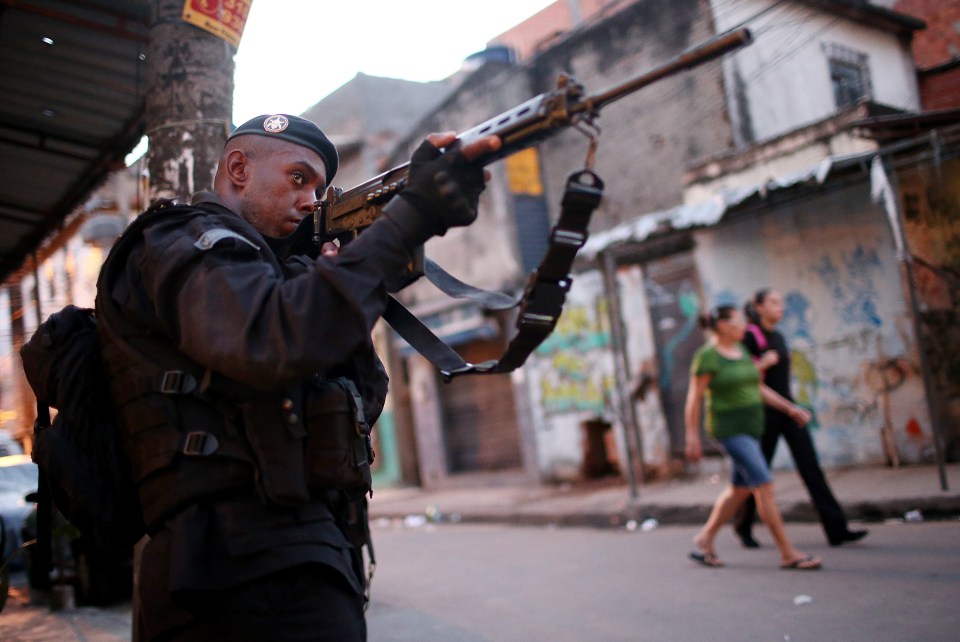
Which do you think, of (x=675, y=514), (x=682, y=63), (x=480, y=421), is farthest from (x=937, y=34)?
(x=682, y=63)

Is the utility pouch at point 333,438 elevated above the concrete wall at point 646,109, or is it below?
below

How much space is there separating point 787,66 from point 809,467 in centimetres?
864

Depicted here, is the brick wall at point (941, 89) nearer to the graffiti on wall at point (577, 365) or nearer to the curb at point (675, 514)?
the graffiti on wall at point (577, 365)

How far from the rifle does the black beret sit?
5.2 inches

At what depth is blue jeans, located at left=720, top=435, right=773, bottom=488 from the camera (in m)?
5.65

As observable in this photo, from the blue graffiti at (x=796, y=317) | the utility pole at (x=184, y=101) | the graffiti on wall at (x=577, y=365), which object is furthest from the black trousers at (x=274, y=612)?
the graffiti on wall at (x=577, y=365)

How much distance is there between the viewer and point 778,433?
6422mm

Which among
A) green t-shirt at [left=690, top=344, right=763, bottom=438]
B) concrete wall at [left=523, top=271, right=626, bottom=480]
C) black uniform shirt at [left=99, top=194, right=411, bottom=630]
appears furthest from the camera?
concrete wall at [left=523, top=271, right=626, bottom=480]

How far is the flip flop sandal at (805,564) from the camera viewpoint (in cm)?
548

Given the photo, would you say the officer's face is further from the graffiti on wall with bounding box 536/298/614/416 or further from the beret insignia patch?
the graffiti on wall with bounding box 536/298/614/416

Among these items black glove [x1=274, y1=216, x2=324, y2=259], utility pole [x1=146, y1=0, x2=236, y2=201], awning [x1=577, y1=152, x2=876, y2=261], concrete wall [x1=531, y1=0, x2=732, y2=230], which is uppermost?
concrete wall [x1=531, y1=0, x2=732, y2=230]

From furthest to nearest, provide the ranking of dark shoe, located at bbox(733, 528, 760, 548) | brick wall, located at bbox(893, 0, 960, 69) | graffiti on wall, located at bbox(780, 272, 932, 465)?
brick wall, located at bbox(893, 0, 960, 69)
graffiti on wall, located at bbox(780, 272, 932, 465)
dark shoe, located at bbox(733, 528, 760, 548)

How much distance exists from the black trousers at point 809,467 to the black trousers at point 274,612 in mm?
5126

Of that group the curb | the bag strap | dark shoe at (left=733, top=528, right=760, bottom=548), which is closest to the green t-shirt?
the bag strap
